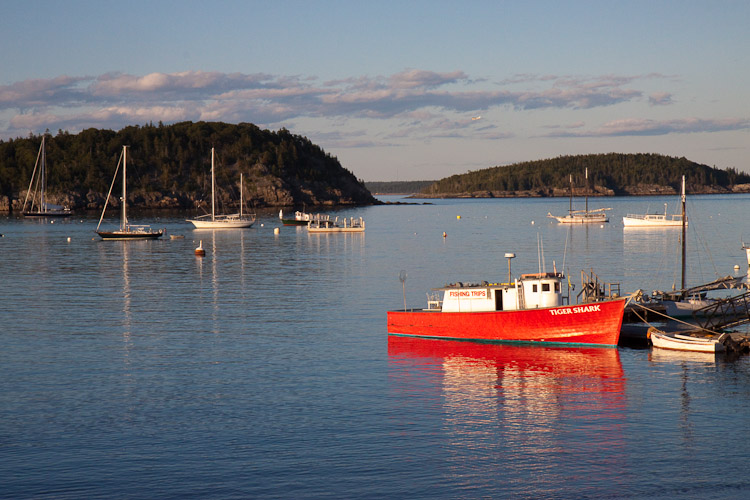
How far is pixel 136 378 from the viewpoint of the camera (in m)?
39.9

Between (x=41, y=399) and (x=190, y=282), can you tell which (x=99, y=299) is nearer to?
(x=190, y=282)

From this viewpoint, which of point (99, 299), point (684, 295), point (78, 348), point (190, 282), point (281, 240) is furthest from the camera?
point (281, 240)

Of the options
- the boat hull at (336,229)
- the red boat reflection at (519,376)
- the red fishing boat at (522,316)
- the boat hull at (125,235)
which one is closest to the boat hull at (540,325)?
the red fishing boat at (522,316)

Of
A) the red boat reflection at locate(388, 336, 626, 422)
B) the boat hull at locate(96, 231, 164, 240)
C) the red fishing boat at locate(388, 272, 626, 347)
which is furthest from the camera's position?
the boat hull at locate(96, 231, 164, 240)

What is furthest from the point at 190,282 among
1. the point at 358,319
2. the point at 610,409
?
the point at 610,409

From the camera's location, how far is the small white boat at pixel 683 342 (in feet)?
144

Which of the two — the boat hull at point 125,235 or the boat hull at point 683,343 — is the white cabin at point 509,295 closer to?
the boat hull at point 683,343

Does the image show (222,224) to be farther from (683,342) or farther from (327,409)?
(327,409)

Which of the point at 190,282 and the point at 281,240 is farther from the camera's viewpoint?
the point at 281,240

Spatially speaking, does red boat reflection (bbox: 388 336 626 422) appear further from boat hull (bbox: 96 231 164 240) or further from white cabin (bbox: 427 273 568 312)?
boat hull (bbox: 96 231 164 240)

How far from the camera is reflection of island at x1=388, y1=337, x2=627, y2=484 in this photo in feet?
91.4

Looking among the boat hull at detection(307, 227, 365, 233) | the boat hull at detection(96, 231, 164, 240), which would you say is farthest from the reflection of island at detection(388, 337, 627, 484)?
the boat hull at detection(307, 227, 365, 233)

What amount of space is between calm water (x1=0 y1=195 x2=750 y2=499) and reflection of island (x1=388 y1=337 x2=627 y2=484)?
0.13 metres

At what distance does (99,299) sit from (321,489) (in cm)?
5025
